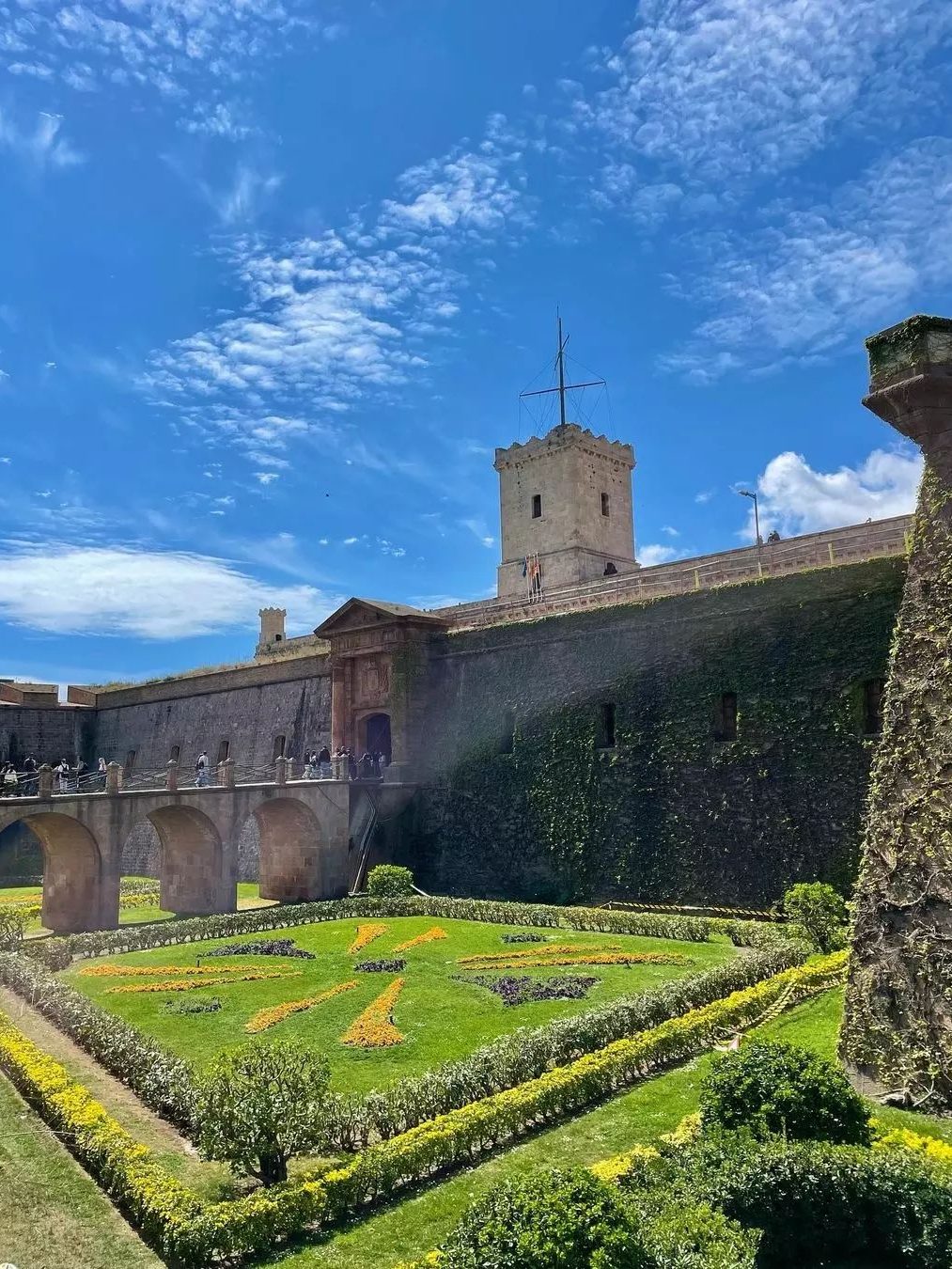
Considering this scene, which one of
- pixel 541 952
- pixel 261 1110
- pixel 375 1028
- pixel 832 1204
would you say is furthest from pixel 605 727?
pixel 832 1204

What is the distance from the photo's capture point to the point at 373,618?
28516 millimetres

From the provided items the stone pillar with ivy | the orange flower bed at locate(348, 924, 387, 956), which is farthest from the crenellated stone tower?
the stone pillar with ivy

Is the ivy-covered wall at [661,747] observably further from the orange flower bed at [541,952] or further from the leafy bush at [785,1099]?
the leafy bush at [785,1099]

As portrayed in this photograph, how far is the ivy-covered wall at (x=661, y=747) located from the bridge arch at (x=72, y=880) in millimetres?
8531

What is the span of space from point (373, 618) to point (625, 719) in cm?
925

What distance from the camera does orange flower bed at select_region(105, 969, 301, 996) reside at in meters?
15.1

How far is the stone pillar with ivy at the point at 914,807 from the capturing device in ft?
27.1

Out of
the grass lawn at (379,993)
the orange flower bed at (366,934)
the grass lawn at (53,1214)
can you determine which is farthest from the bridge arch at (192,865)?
the grass lawn at (53,1214)

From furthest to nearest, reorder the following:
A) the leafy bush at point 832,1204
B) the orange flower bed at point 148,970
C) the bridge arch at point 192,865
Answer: the bridge arch at point 192,865, the orange flower bed at point 148,970, the leafy bush at point 832,1204

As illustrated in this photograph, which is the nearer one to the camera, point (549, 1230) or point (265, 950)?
point (549, 1230)

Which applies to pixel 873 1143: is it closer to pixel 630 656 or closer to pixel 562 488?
pixel 630 656

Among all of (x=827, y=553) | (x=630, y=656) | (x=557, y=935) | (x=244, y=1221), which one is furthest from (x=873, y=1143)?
(x=630, y=656)

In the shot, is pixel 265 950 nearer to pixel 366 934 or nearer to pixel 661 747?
pixel 366 934

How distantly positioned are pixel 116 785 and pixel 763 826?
47.5ft
